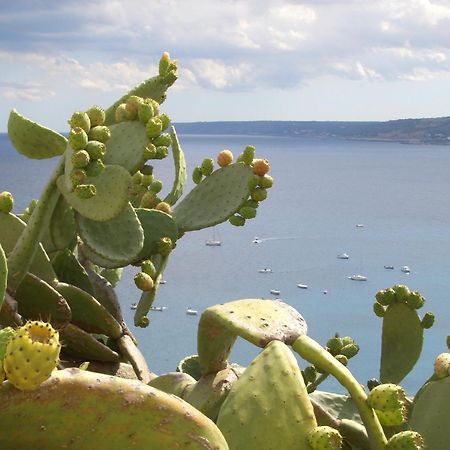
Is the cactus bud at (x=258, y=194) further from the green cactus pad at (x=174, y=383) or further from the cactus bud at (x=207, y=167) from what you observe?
the green cactus pad at (x=174, y=383)

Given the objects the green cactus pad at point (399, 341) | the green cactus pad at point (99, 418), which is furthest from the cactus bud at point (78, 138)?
the green cactus pad at point (399, 341)

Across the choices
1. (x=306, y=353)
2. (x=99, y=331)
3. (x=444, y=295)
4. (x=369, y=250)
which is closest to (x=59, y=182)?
(x=99, y=331)

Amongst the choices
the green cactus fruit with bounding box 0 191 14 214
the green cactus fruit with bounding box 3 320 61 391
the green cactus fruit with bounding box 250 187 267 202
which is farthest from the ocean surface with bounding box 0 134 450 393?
the green cactus fruit with bounding box 3 320 61 391

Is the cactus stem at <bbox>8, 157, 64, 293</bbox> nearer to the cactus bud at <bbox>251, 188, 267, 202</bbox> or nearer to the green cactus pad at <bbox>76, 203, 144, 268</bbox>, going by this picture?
the green cactus pad at <bbox>76, 203, 144, 268</bbox>

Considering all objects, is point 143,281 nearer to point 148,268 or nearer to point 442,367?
point 148,268

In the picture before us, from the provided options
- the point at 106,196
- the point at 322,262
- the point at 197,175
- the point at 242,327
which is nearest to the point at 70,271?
the point at 106,196

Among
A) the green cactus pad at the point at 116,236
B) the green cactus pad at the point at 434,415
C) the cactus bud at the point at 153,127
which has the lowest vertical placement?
the green cactus pad at the point at 434,415
